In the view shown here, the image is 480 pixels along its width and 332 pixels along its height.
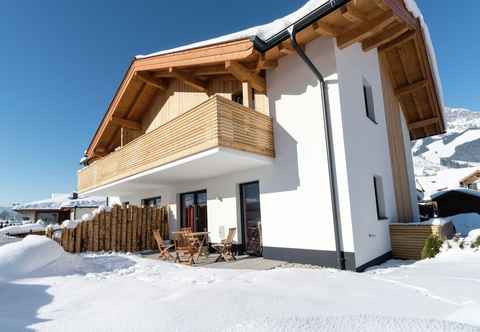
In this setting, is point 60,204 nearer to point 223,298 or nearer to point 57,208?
point 57,208

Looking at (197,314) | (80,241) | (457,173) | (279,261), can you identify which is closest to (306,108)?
(279,261)

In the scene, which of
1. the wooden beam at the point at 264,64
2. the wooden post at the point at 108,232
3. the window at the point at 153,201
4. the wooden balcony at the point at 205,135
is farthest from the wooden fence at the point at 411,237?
the wooden post at the point at 108,232

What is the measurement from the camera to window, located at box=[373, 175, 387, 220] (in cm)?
881

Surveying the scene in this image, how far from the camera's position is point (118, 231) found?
34.8 ft

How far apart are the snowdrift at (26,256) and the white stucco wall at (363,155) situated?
7324mm

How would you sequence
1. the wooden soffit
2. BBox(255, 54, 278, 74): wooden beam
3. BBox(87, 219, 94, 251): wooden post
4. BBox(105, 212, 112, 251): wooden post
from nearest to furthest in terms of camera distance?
the wooden soffit < BBox(255, 54, 278, 74): wooden beam < BBox(87, 219, 94, 251): wooden post < BBox(105, 212, 112, 251): wooden post

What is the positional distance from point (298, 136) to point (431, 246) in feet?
16.5

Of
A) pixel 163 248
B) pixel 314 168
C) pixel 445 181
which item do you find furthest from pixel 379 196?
pixel 445 181

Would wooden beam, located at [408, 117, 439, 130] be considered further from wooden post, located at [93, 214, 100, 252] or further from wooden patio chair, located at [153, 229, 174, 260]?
wooden post, located at [93, 214, 100, 252]

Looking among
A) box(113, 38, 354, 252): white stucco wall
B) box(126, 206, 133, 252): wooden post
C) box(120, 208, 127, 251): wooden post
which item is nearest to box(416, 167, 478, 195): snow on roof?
box(113, 38, 354, 252): white stucco wall

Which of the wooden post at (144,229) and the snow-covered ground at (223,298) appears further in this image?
the wooden post at (144,229)

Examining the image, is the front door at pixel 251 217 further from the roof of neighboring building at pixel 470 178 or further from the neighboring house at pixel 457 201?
the roof of neighboring building at pixel 470 178

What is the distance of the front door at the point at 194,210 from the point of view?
10.8 metres

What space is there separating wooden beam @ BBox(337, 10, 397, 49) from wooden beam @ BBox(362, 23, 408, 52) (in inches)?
39.5
